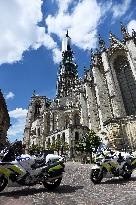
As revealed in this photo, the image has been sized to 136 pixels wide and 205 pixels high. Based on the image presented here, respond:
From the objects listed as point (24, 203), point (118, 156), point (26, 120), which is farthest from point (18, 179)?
point (26, 120)

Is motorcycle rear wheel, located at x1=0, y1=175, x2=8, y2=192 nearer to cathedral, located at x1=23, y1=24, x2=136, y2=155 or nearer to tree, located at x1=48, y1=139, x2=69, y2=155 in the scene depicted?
cathedral, located at x1=23, y1=24, x2=136, y2=155

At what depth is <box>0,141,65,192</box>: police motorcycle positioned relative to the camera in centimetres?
667

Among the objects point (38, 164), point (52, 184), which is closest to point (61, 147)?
point (52, 184)

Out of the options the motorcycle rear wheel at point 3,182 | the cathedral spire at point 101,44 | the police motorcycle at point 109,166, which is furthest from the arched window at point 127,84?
the motorcycle rear wheel at point 3,182

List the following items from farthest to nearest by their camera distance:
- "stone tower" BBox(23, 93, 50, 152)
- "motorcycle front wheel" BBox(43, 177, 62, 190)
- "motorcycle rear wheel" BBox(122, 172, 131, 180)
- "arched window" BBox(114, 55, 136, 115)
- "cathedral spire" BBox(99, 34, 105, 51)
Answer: "stone tower" BBox(23, 93, 50, 152), "cathedral spire" BBox(99, 34, 105, 51), "arched window" BBox(114, 55, 136, 115), "motorcycle rear wheel" BBox(122, 172, 131, 180), "motorcycle front wheel" BBox(43, 177, 62, 190)

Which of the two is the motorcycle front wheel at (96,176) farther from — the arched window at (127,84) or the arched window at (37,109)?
the arched window at (37,109)

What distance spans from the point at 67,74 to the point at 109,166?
82.0 metres

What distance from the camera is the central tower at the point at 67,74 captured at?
274 feet

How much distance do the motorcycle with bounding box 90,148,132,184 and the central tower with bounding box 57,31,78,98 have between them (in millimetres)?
70493

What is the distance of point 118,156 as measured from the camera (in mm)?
8992

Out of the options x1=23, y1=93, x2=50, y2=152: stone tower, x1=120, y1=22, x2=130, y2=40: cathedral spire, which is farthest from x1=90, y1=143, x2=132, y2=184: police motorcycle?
x1=23, y1=93, x2=50, y2=152: stone tower

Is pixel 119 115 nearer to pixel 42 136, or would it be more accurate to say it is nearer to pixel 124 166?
pixel 124 166

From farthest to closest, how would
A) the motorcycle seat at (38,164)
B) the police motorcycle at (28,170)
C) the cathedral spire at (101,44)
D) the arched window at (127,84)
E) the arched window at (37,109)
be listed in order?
the arched window at (37,109)
the cathedral spire at (101,44)
the arched window at (127,84)
the motorcycle seat at (38,164)
the police motorcycle at (28,170)

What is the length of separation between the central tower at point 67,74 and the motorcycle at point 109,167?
231 feet
